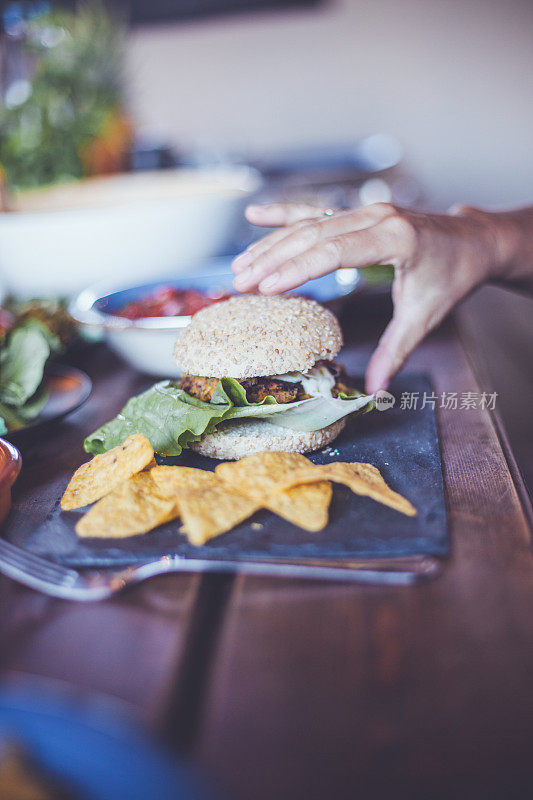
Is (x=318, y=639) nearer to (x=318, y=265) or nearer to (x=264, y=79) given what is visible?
(x=318, y=265)

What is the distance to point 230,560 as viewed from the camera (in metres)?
0.82

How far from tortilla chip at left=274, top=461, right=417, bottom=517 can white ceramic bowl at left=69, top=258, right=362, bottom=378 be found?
1.83 ft

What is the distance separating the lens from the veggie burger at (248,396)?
1.10 m

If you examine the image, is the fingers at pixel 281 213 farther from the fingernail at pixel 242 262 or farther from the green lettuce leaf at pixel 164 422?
the green lettuce leaf at pixel 164 422

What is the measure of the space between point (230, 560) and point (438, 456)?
1.44 feet

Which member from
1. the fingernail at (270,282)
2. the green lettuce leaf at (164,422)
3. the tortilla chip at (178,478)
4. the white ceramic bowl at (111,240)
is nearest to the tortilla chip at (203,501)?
the tortilla chip at (178,478)

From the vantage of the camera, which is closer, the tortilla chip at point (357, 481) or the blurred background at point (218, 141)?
the tortilla chip at point (357, 481)

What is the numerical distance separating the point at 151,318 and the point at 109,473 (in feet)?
1.64

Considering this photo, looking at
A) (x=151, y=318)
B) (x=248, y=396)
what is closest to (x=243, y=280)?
(x=248, y=396)

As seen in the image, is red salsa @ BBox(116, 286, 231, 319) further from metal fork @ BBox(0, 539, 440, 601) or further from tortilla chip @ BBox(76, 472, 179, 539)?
metal fork @ BBox(0, 539, 440, 601)

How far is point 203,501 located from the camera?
2.88 ft

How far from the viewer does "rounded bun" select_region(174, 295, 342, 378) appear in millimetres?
1097

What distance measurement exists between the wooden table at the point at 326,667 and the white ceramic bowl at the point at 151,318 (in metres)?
0.69

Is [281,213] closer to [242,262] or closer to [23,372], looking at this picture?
[242,262]
